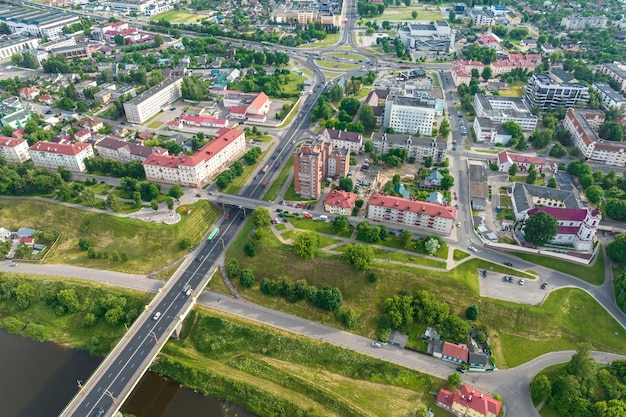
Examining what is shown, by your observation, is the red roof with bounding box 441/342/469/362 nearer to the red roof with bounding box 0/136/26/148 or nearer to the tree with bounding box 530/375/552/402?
the tree with bounding box 530/375/552/402

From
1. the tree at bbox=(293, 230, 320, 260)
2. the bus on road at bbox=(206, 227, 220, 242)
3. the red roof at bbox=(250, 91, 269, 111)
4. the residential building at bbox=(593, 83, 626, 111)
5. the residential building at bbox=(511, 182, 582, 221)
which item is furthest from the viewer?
the red roof at bbox=(250, 91, 269, 111)

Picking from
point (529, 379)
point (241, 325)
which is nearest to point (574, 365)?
point (529, 379)

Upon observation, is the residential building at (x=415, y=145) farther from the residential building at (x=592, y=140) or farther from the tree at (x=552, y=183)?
the residential building at (x=592, y=140)

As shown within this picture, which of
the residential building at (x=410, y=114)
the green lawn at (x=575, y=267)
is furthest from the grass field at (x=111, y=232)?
the green lawn at (x=575, y=267)

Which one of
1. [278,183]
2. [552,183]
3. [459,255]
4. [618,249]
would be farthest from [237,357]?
[552,183]

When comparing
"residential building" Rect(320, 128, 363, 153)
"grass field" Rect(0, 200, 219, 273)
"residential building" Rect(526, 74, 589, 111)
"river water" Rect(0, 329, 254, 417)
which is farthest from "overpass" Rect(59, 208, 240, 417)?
"residential building" Rect(526, 74, 589, 111)
